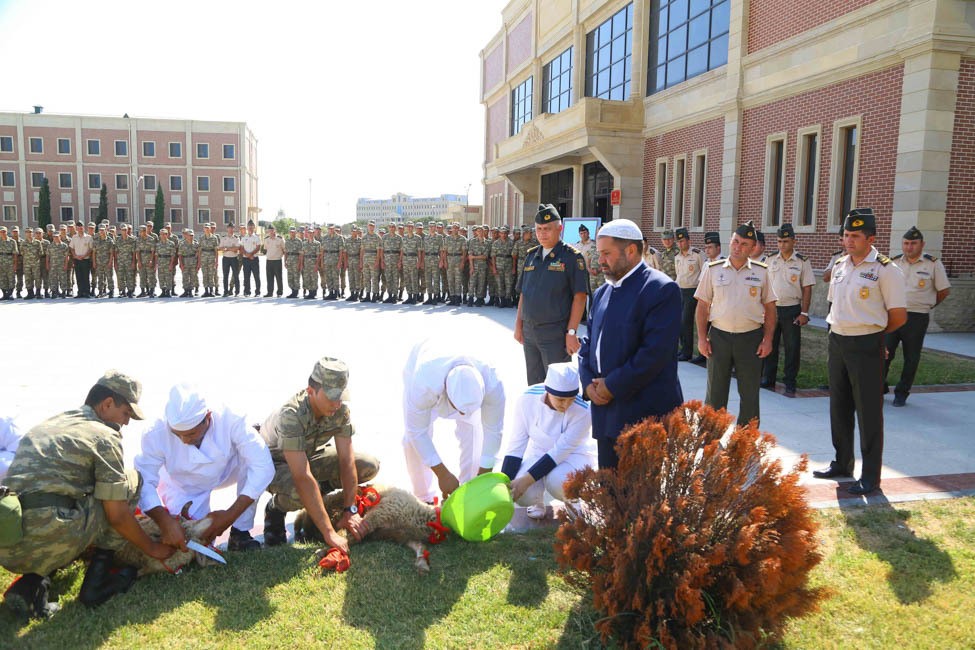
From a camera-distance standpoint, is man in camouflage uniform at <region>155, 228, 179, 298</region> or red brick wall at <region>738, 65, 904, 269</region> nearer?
red brick wall at <region>738, 65, 904, 269</region>

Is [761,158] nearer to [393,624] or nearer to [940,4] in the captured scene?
[940,4]

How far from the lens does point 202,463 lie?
4117 mm

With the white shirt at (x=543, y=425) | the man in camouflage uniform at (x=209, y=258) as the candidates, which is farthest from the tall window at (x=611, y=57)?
the white shirt at (x=543, y=425)

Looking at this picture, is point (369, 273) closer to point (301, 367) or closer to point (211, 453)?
point (301, 367)

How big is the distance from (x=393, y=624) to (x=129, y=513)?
4.62 ft

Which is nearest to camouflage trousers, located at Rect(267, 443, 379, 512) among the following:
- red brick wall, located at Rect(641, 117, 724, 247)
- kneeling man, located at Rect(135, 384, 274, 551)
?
kneeling man, located at Rect(135, 384, 274, 551)

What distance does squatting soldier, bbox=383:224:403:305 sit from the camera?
1878 cm

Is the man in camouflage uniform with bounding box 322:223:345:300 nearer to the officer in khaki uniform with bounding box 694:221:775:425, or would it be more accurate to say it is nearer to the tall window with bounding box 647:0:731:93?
the tall window with bounding box 647:0:731:93

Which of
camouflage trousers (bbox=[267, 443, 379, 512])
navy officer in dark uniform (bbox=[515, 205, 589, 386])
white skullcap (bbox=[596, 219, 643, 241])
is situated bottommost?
camouflage trousers (bbox=[267, 443, 379, 512])

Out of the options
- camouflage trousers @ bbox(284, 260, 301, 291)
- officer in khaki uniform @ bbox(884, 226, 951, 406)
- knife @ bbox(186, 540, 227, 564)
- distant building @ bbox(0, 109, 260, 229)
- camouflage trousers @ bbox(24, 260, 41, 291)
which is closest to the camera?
knife @ bbox(186, 540, 227, 564)

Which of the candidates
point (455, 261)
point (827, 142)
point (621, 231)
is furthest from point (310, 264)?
point (621, 231)

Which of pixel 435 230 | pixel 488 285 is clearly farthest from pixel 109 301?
pixel 488 285

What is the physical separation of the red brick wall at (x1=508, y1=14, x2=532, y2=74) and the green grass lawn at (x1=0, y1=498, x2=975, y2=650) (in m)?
31.5

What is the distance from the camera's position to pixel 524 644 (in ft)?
10.5
